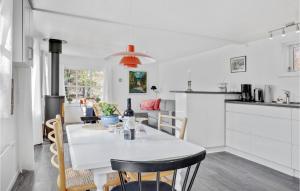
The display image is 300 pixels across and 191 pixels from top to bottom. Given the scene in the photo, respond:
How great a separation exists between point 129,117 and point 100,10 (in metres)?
1.94

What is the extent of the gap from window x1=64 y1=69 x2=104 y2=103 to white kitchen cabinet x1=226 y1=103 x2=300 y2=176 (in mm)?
5098

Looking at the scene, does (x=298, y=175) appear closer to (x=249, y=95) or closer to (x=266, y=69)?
(x=249, y=95)

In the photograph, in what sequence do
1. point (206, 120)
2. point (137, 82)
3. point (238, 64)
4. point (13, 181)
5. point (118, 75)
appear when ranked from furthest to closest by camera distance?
point (137, 82) < point (118, 75) < point (238, 64) < point (206, 120) < point (13, 181)

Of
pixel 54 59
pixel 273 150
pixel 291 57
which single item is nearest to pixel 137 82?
pixel 54 59

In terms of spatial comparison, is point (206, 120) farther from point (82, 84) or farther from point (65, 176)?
point (82, 84)

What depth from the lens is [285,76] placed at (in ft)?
12.4

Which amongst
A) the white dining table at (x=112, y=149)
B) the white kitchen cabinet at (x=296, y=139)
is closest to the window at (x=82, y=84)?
the white dining table at (x=112, y=149)

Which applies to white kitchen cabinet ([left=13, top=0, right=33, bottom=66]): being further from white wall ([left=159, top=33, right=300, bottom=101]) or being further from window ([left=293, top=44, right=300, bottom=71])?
window ([left=293, top=44, right=300, bottom=71])

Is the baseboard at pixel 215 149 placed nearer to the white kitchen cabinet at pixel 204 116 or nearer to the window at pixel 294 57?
the white kitchen cabinet at pixel 204 116

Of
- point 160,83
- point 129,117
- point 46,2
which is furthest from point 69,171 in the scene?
point 160,83

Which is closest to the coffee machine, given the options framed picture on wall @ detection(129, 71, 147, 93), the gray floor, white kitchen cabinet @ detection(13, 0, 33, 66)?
the gray floor

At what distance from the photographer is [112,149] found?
4.65ft

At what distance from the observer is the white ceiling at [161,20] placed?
8.98 ft

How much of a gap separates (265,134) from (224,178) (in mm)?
1072
